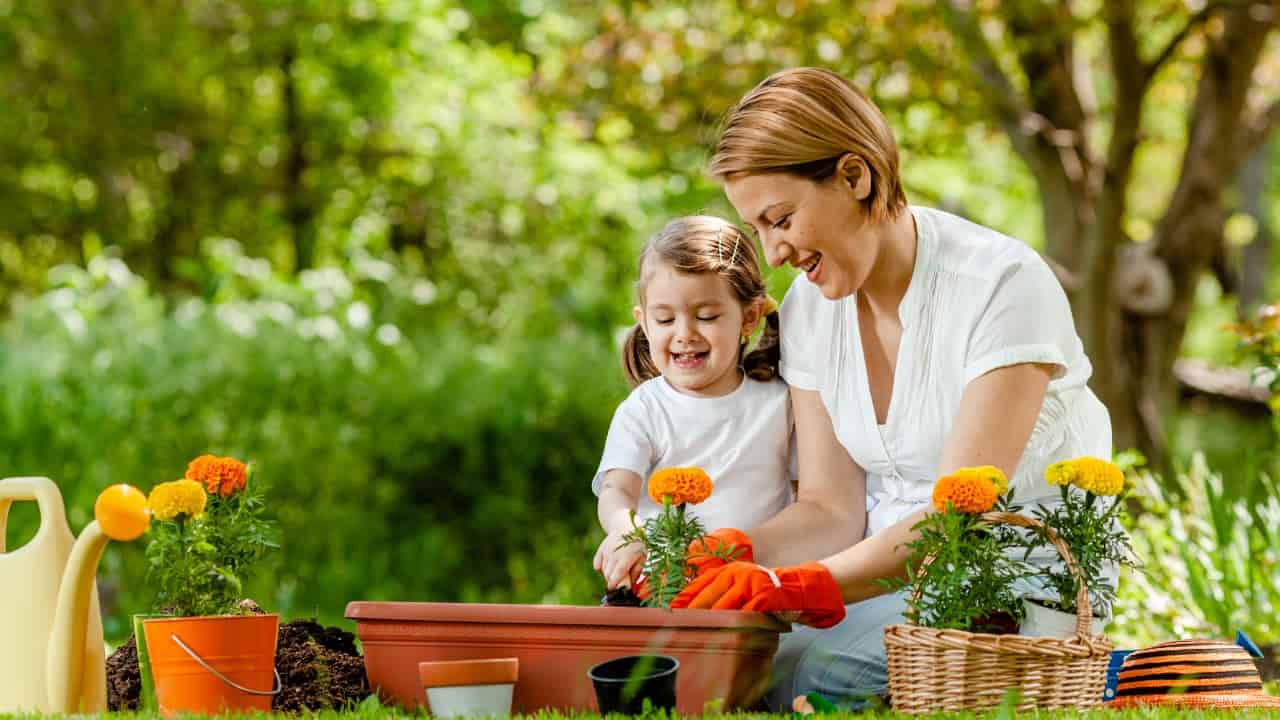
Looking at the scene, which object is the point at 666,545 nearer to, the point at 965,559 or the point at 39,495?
the point at 965,559

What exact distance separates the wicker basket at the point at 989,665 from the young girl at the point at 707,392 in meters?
0.81

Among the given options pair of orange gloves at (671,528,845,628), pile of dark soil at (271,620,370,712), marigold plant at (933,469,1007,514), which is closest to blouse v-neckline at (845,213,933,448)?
pair of orange gloves at (671,528,845,628)

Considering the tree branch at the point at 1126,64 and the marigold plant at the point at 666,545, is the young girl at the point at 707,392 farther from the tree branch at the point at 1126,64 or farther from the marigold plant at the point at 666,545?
the tree branch at the point at 1126,64

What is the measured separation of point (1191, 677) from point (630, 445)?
1.34 meters

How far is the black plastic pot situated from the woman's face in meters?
0.87

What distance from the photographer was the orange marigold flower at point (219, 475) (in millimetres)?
2939

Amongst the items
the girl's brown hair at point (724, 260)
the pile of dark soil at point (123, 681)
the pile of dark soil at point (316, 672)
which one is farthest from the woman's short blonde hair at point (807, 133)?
the pile of dark soil at point (123, 681)

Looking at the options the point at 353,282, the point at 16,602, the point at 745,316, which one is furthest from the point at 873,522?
the point at 353,282

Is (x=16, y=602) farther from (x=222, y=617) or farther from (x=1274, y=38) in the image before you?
(x=1274, y=38)

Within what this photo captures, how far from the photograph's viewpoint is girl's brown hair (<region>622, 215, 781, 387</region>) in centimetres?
345

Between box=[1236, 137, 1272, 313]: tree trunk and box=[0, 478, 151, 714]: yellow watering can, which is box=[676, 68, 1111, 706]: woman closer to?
box=[0, 478, 151, 714]: yellow watering can

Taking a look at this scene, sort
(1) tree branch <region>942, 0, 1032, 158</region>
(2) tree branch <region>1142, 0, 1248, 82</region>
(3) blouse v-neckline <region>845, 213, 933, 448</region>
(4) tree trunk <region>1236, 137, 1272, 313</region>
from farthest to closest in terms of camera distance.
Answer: (4) tree trunk <region>1236, 137, 1272, 313</region> < (1) tree branch <region>942, 0, 1032, 158</region> < (2) tree branch <region>1142, 0, 1248, 82</region> < (3) blouse v-neckline <region>845, 213, 933, 448</region>

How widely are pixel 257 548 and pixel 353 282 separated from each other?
640cm

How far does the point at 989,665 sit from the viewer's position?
2711 millimetres
